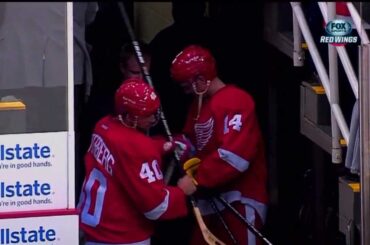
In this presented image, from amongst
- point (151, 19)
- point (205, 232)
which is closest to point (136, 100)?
point (205, 232)

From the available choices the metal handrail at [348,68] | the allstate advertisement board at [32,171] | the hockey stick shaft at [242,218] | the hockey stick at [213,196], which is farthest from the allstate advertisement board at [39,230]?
the metal handrail at [348,68]

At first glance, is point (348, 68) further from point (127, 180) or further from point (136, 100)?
point (127, 180)

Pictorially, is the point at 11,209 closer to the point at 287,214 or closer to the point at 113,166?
the point at 113,166

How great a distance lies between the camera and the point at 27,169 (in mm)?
6652

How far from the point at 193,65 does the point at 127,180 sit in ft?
2.99

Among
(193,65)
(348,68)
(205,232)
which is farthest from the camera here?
(193,65)

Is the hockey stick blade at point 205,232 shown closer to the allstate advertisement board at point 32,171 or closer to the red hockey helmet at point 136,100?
the red hockey helmet at point 136,100

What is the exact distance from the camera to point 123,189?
23.2 ft

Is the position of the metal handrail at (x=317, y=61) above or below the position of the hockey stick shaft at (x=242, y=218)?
above

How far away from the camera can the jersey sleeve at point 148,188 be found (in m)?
6.94

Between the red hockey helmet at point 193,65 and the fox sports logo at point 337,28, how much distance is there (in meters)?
1.01

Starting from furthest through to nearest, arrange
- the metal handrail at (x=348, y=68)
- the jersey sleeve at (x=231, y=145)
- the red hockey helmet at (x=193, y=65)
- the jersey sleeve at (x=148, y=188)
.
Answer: the red hockey helmet at (x=193, y=65) < the jersey sleeve at (x=231, y=145) < the jersey sleeve at (x=148, y=188) < the metal handrail at (x=348, y=68)


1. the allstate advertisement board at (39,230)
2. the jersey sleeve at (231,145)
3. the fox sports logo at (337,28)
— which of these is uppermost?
the fox sports logo at (337,28)

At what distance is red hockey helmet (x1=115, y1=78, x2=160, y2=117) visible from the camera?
699cm
